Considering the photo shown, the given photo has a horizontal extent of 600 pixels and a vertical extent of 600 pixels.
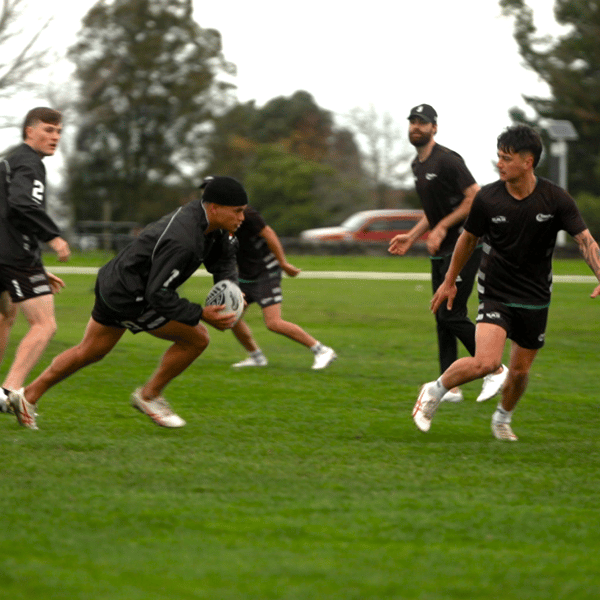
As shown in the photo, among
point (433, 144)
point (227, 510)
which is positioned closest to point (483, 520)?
point (227, 510)

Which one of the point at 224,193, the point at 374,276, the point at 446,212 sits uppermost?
the point at 224,193

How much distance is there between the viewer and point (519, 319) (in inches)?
242

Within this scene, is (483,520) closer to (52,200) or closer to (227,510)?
(227,510)

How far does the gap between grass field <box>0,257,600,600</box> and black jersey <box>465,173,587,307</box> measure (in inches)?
37.8

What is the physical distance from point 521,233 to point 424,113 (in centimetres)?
236

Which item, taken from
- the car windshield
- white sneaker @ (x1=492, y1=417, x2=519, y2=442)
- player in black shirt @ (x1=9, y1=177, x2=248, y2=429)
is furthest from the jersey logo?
the car windshield

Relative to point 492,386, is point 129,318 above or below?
above

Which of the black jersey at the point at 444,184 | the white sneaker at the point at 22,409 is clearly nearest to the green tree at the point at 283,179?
the black jersey at the point at 444,184

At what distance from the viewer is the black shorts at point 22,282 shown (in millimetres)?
6590

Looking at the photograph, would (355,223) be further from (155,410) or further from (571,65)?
(155,410)

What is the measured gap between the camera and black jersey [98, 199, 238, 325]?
5.72 meters

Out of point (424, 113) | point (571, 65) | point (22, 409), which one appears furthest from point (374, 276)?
point (571, 65)

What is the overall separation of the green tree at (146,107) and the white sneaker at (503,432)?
4950cm

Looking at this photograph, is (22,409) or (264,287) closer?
(22,409)
